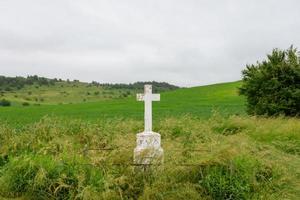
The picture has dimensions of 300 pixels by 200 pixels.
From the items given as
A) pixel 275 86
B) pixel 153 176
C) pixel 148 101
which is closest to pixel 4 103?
pixel 275 86

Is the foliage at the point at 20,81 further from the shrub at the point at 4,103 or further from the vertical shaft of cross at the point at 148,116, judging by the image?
the vertical shaft of cross at the point at 148,116

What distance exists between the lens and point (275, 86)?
1933cm

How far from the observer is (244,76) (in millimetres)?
21312

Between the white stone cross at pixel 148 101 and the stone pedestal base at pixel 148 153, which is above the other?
the white stone cross at pixel 148 101

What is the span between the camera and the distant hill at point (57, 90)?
272 ft

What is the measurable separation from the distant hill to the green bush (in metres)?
58.2

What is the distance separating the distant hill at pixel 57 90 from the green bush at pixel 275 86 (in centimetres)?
5823

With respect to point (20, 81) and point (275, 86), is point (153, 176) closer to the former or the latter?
point (275, 86)

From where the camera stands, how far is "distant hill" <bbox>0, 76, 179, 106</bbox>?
82.9m

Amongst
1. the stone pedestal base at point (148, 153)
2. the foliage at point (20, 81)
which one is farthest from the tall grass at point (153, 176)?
the foliage at point (20, 81)

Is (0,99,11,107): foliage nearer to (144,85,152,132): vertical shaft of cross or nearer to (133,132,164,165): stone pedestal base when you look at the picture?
(144,85,152,132): vertical shaft of cross

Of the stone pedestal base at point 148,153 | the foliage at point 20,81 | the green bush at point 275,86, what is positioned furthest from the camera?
the foliage at point 20,81

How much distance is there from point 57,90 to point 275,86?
7795 centimetres

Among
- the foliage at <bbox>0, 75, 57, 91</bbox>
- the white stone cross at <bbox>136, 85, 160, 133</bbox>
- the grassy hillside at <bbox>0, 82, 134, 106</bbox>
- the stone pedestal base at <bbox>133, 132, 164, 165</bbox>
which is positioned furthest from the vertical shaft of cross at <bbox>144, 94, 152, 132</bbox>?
the foliage at <bbox>0, 75, 57, 91</bbox>
